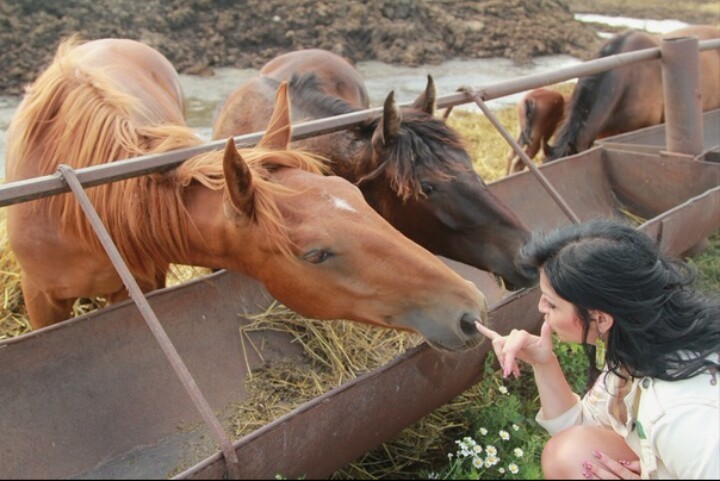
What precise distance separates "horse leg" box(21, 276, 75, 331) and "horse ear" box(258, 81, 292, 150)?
1235mm

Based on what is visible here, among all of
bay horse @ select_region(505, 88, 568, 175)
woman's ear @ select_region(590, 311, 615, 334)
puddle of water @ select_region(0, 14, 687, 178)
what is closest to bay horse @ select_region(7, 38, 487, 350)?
woman's ear @ select_region(590, 311, 615, 334)

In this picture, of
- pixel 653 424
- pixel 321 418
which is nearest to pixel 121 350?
pixel 321 418

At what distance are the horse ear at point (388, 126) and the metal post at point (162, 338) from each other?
128 centimetres

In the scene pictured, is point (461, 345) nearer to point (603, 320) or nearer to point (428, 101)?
point (603, 320)

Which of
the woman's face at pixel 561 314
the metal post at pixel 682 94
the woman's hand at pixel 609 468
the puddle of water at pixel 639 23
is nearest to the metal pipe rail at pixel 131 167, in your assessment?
the woman's face at pixel 561 314

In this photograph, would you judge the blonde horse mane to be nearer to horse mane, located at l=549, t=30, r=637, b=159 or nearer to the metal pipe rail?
the metal pipe rail

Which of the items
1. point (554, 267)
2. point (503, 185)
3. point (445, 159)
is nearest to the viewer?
point (554, 267)

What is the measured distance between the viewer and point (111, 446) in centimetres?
253

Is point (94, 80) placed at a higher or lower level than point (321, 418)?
higher

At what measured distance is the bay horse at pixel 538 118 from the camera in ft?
19.4

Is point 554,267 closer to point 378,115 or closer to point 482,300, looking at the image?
point 482,300

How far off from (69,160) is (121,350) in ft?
2.53

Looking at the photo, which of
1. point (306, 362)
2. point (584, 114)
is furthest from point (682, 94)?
point (306, 362)

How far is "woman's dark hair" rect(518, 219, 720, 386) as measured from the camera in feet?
5.57
